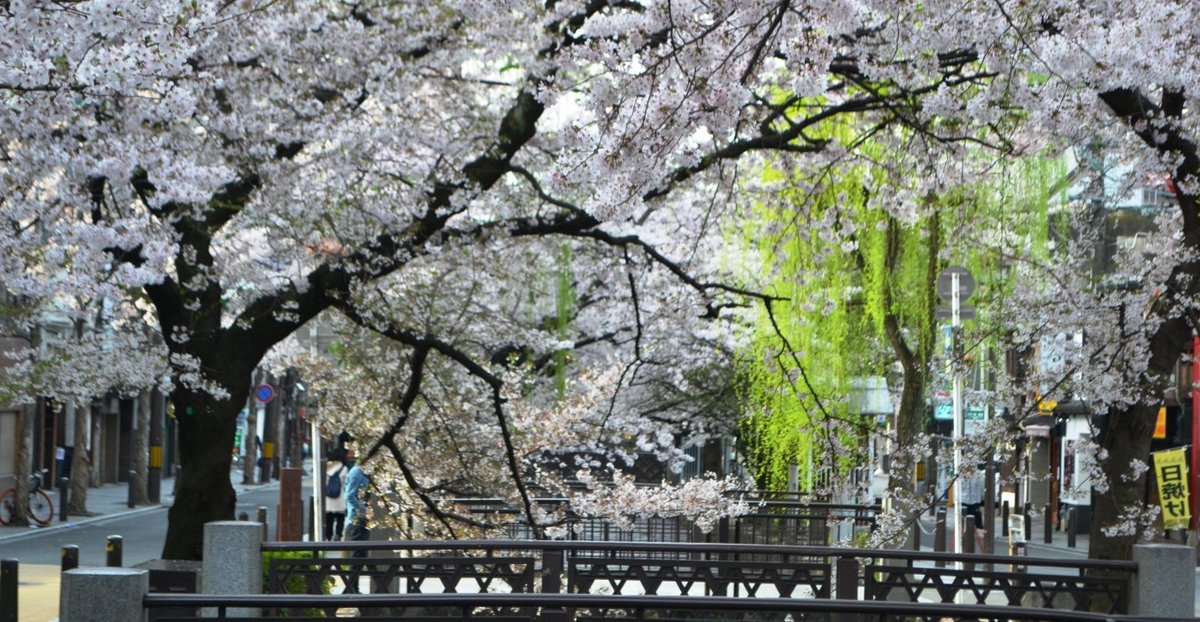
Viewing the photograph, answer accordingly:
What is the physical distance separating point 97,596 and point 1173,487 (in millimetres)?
18401

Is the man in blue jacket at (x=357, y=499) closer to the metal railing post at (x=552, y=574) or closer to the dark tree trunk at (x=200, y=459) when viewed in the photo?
the dark tree trunk at (x=200, y=459)

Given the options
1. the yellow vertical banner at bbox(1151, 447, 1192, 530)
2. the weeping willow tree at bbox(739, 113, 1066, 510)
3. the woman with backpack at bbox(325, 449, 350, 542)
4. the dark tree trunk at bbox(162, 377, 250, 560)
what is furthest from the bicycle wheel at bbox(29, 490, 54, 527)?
the yellow vertical banner at bbox(1151, 447, 1192, 530)

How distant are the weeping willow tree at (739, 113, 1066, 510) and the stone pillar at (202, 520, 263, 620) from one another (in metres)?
5.77

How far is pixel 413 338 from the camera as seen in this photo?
12.4 m

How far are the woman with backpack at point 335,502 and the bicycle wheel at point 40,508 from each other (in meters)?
8.82

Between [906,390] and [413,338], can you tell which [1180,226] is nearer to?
[906,390]

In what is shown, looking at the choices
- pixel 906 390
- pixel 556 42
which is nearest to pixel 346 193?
pixel 556 42

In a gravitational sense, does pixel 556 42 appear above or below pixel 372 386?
above

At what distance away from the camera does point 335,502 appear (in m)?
23.1

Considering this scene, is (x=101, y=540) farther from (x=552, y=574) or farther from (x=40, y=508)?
(x=552, y=574)

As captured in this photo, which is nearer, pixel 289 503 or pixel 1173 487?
pixel 289 503

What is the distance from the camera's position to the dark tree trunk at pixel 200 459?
40.0 feet

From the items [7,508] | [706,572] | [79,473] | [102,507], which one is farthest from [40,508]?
[706,572]

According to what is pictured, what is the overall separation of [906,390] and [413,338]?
7990mm
